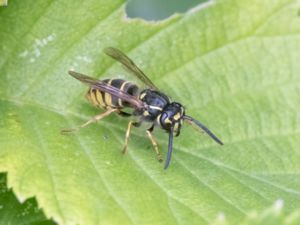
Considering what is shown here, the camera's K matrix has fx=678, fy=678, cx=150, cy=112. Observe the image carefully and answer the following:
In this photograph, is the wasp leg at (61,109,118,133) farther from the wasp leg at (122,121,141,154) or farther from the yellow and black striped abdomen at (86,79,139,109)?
the wasp leg at (122,121,141,154)

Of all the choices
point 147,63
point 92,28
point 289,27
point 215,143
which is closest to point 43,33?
point 92,28

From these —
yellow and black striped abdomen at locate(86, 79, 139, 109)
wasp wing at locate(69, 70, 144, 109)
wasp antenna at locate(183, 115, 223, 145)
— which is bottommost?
wasp antenna at locate(183, 115, 223, 145)

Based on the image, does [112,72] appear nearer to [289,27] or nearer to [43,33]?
[43,33]

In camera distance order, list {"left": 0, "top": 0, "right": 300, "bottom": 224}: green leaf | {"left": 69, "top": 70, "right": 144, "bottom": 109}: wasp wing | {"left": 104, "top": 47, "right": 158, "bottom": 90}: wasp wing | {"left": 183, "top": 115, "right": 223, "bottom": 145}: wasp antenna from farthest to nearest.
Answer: {"left": 104, "top": 47, "right": 158, "bottom": 90}: wasp wing → {"left": 183, "top": 115, "right": 223, "bottom": 145}: wasp antenna → {"left": 69, "top": 70, "right": 144, "bottom": 109}: wasp wing → {"left": 0, "top": 0, "right": 300, "bottom": 224}: green leaf

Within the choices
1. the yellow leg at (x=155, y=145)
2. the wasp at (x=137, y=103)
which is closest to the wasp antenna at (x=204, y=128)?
the wasp at (x=137, y=103)

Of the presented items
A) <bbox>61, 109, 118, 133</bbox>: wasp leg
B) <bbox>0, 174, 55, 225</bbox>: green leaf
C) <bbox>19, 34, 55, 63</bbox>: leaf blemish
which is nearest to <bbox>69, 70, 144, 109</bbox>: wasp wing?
<bbox>61, 109, 118, 133</bbox>: wasp leg

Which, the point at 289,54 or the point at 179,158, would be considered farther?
the point at 289,54

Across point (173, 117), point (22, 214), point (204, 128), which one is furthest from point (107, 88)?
point (22, 214)
